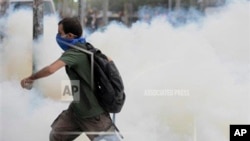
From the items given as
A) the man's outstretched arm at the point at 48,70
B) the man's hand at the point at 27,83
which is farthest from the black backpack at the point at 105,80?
the man's hand at the point at 27,83

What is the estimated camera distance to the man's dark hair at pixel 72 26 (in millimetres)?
2941

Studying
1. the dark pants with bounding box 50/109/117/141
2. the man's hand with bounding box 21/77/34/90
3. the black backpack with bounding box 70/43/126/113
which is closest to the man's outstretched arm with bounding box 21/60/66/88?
the man's hand with bounding box 21/77/34/90

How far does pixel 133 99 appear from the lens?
3.01 metres

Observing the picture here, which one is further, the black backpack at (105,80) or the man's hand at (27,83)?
the man's hand at (27,83)

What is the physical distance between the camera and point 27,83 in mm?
3016

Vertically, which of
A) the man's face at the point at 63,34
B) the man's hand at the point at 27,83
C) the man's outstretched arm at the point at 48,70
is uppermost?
the man's face at the point at 63,34

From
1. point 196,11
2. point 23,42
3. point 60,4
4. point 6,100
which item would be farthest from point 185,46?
point 6,100

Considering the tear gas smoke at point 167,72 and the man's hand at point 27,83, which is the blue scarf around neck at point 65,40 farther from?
the man's hand at point 27,83

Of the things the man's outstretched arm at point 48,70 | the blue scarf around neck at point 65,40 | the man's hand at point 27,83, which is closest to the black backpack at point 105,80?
the blue scarf around neck at point 65,40

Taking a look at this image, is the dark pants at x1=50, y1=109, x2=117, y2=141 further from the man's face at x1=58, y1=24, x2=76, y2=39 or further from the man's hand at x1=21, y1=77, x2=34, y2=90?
the man's face at x1=58, y1=24, x2=76, y2=39

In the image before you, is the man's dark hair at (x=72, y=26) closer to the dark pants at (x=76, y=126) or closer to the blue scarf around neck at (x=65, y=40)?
the blue scarf around neck at (x=65, y=40)

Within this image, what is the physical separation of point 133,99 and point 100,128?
0.33 metres

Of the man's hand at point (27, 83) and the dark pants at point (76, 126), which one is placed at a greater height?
the man's hand at point (27, 83)

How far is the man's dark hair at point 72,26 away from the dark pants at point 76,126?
0.59 metres
